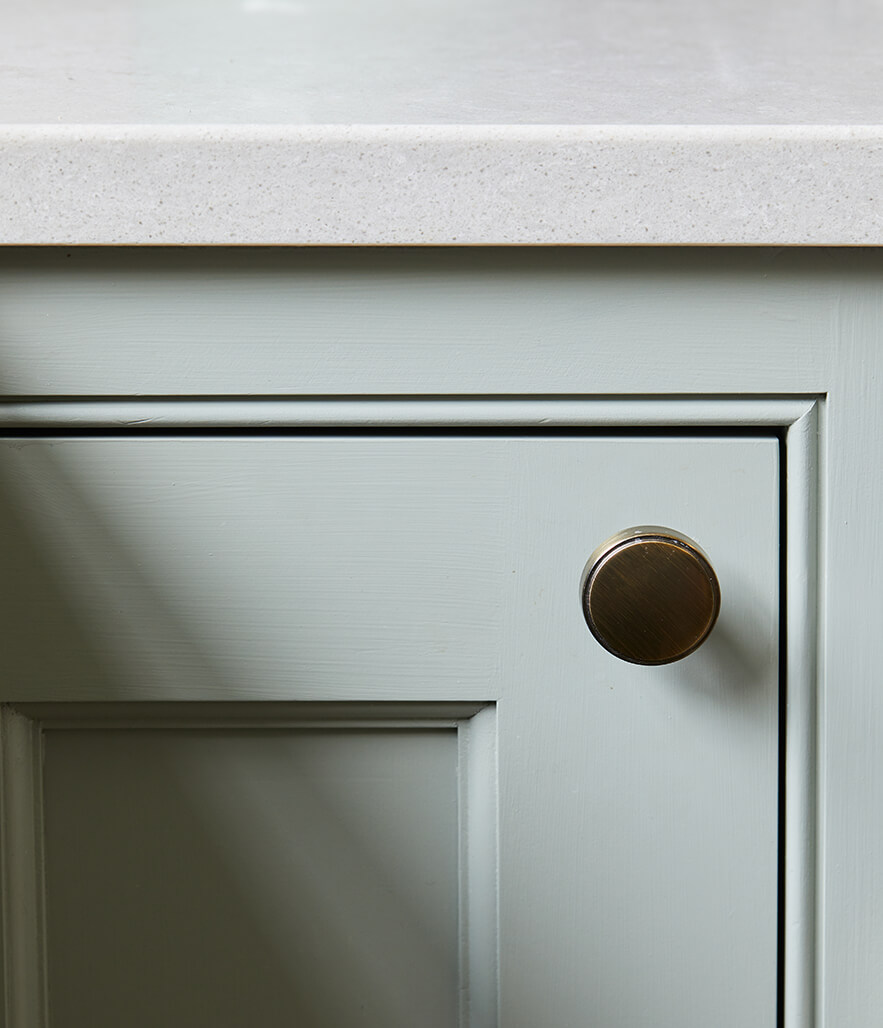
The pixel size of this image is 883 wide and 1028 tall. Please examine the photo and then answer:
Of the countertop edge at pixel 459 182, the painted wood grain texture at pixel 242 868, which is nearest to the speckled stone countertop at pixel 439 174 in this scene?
the countertop edge at pixel 459 182

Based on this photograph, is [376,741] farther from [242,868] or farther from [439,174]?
[439,174]

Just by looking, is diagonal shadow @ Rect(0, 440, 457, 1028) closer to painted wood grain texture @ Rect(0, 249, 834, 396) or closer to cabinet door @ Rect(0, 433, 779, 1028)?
cabinet door @ Rect(0, 433, 779, 1028)

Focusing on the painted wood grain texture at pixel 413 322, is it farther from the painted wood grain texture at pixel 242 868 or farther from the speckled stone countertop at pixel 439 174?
the painted wood grain texture at pixel 242 868

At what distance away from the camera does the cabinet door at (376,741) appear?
32cm

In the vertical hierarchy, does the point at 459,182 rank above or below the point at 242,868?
above

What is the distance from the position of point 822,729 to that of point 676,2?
653mm

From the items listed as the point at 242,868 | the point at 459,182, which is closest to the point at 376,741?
the point at 242,868

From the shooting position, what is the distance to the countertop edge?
29cm

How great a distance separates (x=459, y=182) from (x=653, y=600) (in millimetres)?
143

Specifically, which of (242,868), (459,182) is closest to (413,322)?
(459,182)

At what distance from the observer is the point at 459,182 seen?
29 centimetres

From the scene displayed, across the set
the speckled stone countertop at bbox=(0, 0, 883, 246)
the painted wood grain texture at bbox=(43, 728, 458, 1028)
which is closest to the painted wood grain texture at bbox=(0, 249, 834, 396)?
the speckled stone countertop at bbox=(0, 0, 883, 246)

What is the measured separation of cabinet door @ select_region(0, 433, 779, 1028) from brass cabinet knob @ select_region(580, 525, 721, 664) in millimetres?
25

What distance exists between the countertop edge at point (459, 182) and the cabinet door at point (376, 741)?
0.23 ft
